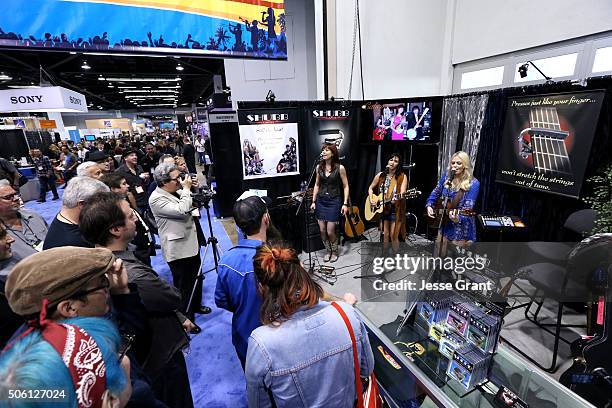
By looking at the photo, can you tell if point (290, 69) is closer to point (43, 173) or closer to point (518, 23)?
point (518, 23)

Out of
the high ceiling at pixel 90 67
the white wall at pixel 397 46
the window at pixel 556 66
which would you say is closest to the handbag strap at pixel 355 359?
the window at pixel 556 66

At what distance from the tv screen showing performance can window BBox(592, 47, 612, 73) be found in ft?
5.81

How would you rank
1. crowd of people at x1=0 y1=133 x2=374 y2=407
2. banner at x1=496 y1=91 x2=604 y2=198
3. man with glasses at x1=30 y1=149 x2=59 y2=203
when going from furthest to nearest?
man with glasses at x1=30 y1=149 x2=59 y2=203 → banner at x1=496 y1=91 x2=604 y2=198 → crowd of people at x1=0 y1=133 x2=374 y2=407

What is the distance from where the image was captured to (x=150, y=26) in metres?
3.60

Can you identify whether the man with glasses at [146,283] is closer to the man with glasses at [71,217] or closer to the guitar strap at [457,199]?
the man with glasses at [71,217]

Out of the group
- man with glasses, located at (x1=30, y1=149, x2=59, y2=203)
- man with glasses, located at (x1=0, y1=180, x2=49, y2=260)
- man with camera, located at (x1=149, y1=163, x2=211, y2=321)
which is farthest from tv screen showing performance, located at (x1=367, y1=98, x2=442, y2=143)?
man with glasses, located at (x1=30, y1=149, x2=59, y2=203)

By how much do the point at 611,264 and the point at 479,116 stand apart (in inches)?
116

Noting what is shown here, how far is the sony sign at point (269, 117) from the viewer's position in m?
4.23

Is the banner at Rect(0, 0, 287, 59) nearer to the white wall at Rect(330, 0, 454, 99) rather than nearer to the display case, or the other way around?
the white wall at Rect(330, 0, 454, 99)

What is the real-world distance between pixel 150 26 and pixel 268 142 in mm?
2102

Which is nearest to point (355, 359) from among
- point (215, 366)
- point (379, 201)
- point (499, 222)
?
point (215, 366)

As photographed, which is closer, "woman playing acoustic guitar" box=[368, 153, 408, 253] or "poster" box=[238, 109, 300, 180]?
"woman playing acoustic guitar" box=[368, 153, 408, 253]

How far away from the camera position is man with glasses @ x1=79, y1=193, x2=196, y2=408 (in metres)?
1.45

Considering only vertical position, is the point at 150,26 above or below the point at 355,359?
above
